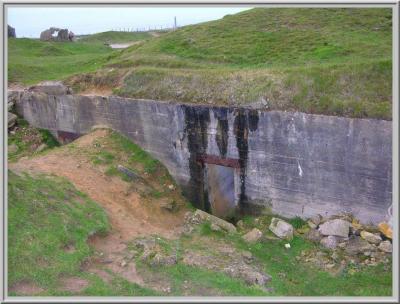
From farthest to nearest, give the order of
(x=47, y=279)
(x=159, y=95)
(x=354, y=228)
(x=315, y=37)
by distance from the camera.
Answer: (x=315, y=37)
(x=159, y=95)
(x=354, y=228)
(x=47, y=279)

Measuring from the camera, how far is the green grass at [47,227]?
8664 millimetres

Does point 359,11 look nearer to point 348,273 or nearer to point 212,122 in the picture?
point 212,122

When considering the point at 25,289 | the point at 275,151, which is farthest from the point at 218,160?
the point at 25,289

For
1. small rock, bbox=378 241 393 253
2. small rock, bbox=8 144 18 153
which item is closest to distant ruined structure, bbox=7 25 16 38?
small rock, bbox=8 144 18 153

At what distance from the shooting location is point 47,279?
8461 millimetres

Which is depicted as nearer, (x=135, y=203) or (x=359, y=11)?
(x=135, y=203)

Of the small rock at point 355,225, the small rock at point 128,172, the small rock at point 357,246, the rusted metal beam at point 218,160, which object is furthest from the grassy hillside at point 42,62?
the small rock at point 357,246

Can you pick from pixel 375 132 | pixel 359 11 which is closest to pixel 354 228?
pixel 375 132

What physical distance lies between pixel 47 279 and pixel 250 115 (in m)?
6.71

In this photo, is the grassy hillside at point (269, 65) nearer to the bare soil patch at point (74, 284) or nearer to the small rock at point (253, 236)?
the small rock at point (253, 236)

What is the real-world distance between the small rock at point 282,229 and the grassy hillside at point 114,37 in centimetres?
3213

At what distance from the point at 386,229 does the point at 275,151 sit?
3.34 meters

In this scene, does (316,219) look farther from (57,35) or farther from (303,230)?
(57,35)

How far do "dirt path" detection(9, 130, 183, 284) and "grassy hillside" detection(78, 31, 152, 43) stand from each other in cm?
2744
